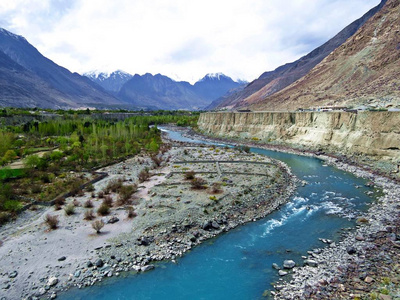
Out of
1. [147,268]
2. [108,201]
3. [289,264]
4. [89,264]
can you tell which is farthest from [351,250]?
[108,201]

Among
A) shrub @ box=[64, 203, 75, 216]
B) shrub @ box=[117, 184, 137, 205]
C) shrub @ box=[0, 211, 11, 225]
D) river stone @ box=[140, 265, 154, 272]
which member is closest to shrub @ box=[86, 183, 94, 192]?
shrub @ box=[117, 184, 137, 205]

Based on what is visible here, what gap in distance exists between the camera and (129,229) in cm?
1770

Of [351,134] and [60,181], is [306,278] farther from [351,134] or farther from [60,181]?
[351,134]

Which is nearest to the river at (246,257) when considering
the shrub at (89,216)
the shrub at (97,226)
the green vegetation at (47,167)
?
the shrub at (97,226)

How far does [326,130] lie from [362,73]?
48673 millimetres

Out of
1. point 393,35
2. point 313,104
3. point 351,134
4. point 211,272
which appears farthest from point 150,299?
point 393,35

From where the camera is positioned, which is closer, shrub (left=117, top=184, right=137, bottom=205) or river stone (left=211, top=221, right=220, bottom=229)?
river stone (left=211, top=221, right=220, bottom=229)

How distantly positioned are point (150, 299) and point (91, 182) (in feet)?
63.7

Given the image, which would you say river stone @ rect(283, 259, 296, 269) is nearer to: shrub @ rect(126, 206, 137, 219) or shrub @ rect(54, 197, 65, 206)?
shrub @ rect(126, 206, 137, 219)

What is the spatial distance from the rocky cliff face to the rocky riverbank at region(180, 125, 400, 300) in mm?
19844

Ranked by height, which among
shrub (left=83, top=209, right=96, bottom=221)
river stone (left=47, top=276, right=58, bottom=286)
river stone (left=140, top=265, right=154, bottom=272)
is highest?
shrub (left=83, top=209, right=96, bottom=221)

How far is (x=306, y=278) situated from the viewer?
12.7 meters

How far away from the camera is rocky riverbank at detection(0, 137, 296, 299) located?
44.0 ft

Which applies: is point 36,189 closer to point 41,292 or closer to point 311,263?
point 41,292
